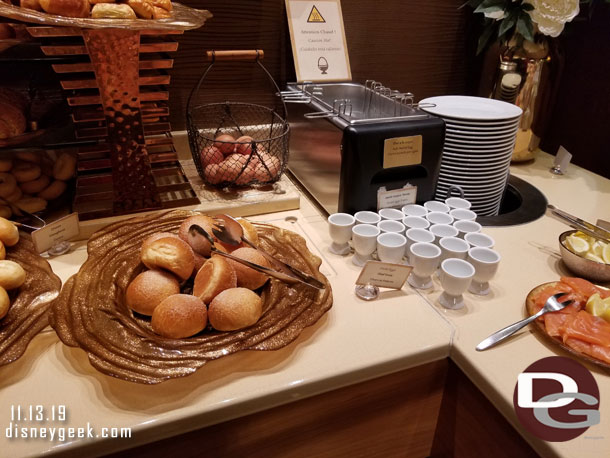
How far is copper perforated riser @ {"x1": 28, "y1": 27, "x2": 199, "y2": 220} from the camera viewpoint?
2.99ft

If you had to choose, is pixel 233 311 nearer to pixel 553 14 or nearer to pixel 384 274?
pixel 384 274

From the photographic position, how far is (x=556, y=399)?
0.69 m

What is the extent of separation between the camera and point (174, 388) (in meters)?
0.68

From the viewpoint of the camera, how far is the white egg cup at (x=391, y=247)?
0.93 meters

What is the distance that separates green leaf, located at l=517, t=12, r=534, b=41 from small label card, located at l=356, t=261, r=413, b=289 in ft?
3.04

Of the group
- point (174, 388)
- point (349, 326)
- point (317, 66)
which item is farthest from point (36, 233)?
point (317, 66)

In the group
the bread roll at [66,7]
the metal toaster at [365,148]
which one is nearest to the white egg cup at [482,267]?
the metal toaster at [365,148]

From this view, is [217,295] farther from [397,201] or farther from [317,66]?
[317,66]

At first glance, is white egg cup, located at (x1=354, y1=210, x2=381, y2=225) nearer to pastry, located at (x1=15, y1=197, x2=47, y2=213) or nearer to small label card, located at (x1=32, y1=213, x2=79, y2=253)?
small label card, located at (x1=32, y1=213, x2=79, y2=253)

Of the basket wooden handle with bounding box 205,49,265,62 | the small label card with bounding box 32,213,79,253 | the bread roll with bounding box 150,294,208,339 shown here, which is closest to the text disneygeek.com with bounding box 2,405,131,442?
the bread roll with bounding box 150,294,208,339

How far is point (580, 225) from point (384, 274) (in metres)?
0.59

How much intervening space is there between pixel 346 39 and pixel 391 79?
0.80 feet

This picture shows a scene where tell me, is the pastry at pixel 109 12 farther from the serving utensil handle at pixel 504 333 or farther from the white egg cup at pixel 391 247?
the serving utensil handle at pixel 504 333

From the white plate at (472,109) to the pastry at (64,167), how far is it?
3.02 ft
